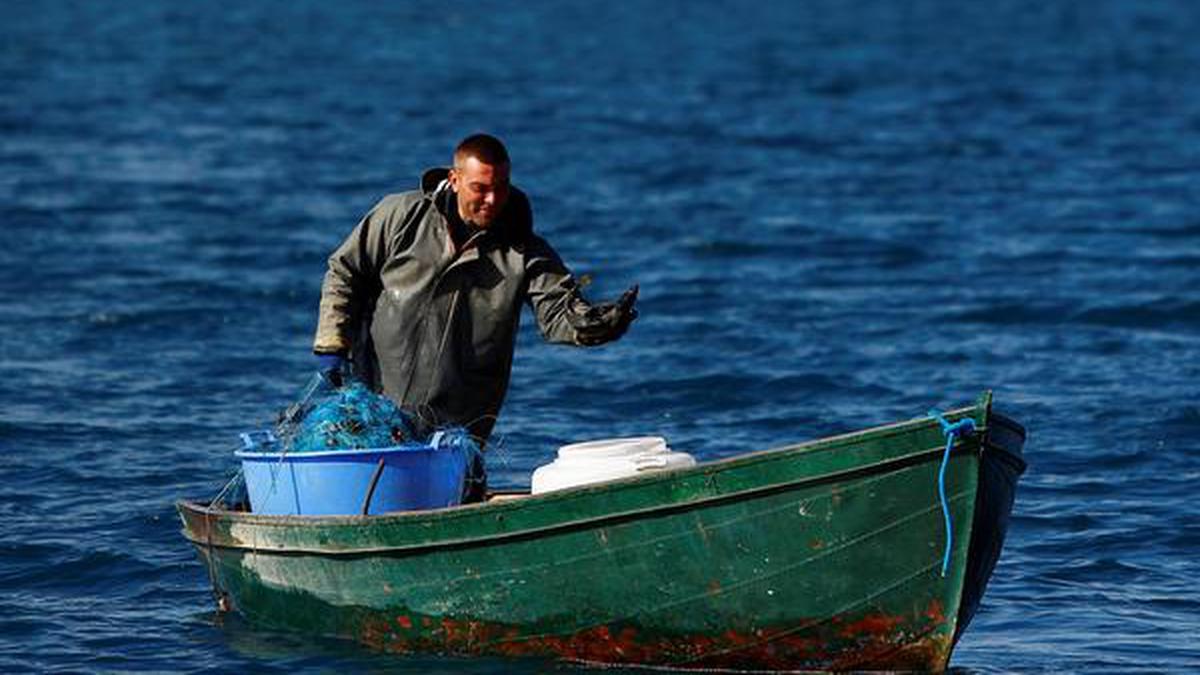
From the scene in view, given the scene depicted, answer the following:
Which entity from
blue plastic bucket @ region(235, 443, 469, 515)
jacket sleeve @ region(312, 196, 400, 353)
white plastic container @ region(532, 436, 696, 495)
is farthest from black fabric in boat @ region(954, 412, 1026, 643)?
jacket sleeve @ region(312, 196, 400, 353)

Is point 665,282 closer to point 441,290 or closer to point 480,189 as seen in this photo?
point 441,290

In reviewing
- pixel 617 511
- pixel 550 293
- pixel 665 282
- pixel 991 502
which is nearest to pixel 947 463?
pixel 991 502

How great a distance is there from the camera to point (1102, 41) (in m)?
50.6

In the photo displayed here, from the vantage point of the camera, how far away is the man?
31.0 feet

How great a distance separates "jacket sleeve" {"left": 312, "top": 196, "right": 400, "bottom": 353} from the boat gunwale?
734 millimetres

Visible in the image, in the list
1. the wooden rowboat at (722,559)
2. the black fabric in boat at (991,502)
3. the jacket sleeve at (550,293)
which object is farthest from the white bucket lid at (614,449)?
the black fabric in boat at (991,502)

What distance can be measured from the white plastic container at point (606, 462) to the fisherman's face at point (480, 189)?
99 centimetres

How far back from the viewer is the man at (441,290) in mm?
9453

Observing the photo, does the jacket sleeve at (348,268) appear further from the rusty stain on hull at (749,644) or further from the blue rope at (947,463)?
the blue rope at (947,463)

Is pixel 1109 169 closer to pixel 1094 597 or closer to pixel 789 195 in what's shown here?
pixel 789 195

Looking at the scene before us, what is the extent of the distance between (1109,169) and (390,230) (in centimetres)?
1984

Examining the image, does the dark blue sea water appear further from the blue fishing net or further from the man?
the man

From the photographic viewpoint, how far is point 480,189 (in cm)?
923

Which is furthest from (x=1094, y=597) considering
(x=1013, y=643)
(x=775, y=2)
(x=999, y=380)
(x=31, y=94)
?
(x=775, y=2)
